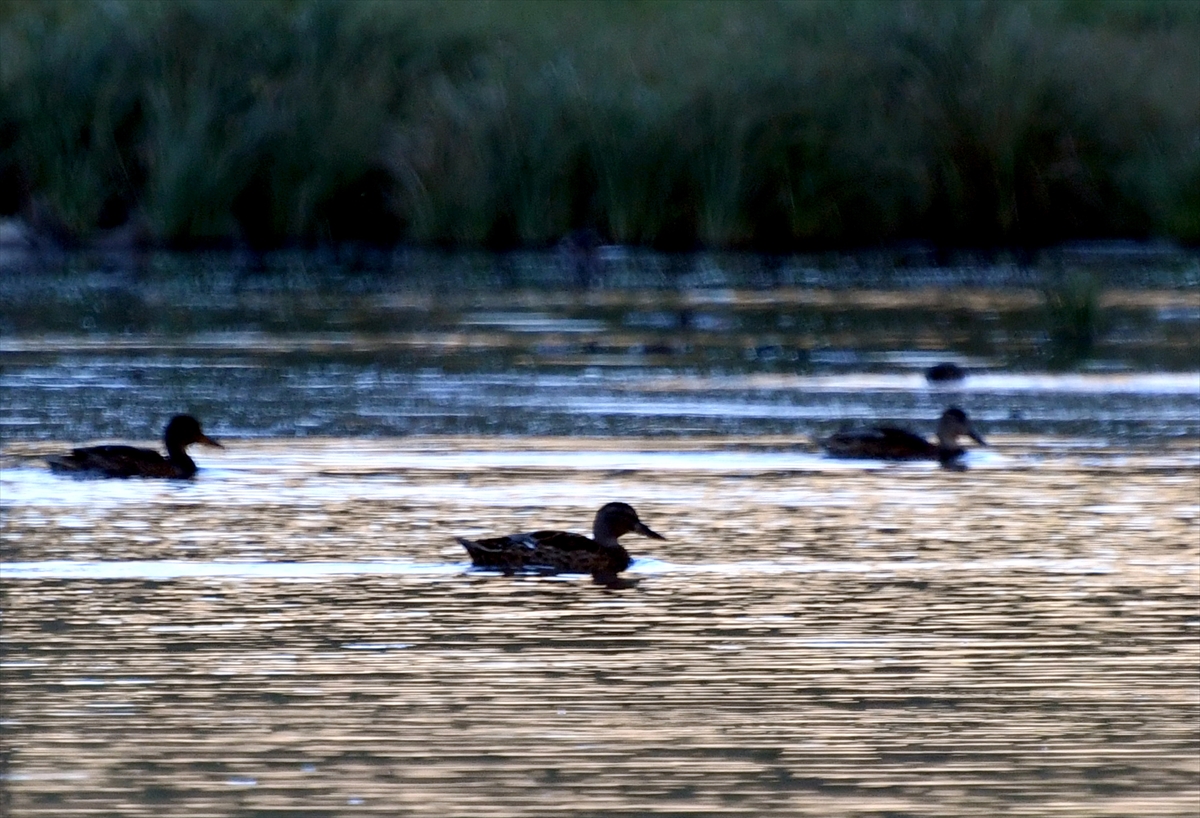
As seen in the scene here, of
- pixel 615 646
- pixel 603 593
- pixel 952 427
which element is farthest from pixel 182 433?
pixel 615 646

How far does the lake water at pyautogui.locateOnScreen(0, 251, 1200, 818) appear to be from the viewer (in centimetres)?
691

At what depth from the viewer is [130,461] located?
12.7 m

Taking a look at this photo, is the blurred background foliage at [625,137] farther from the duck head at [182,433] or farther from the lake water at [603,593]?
the duck head at [182,433]

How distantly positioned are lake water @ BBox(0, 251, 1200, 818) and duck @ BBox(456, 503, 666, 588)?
3.4 inches

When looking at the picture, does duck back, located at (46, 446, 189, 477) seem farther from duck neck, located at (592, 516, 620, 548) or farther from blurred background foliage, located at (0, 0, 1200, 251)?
blurred background foliage, located at (0, 0, 1200, 251)

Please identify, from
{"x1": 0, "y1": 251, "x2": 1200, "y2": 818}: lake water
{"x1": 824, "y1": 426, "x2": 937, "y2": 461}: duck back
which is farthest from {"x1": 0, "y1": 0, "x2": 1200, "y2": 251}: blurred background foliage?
{"x1": 824, "y1": 426, "x2": 937, "y2": 461}: duck back

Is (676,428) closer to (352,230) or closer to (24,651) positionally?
(24,651)

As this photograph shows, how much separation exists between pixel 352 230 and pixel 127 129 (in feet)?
8.14

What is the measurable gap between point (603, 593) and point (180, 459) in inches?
141

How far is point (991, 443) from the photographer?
14148mm

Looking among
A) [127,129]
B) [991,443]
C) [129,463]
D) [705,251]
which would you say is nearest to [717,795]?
[129,463]

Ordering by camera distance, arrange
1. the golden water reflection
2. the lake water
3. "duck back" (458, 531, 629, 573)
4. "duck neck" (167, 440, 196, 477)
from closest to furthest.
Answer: the golden water reflection
the lake water
"duck back" (458, 531, 629, 573)
"duck neck" (167, 440, 196, 477)

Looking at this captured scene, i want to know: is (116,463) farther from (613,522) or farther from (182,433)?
(613,522)

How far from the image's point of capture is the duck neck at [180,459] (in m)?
12.8
